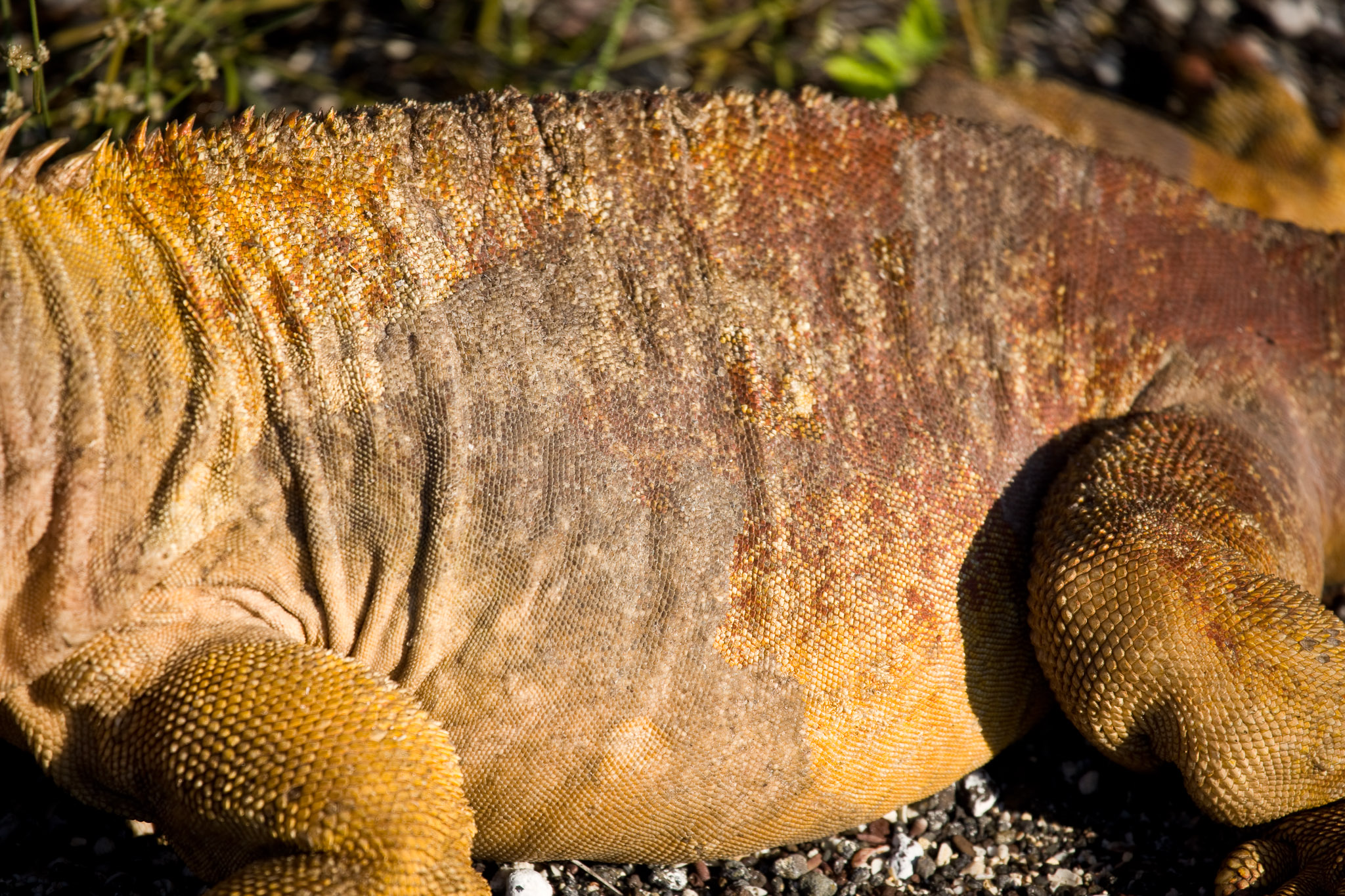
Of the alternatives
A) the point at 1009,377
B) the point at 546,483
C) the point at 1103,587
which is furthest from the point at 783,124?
the point at 1103,587

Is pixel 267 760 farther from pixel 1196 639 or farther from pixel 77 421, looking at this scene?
pixel 1196 639

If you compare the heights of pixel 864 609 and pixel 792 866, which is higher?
pixel 864 609

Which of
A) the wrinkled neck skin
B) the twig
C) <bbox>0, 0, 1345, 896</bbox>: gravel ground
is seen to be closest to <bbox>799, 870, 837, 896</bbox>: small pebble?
<bbox>0, 0, 1345, 896</bbox>: gravel ground

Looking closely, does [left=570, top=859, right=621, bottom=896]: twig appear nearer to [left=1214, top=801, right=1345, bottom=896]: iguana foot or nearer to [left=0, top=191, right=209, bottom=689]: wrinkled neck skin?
[left=0, top=191, right=209, bottom=689]: wrinkled neck skin

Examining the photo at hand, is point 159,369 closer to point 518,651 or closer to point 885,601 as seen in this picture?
point 518,651

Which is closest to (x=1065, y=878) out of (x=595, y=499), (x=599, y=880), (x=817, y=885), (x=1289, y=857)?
(x=1289, y=857)
